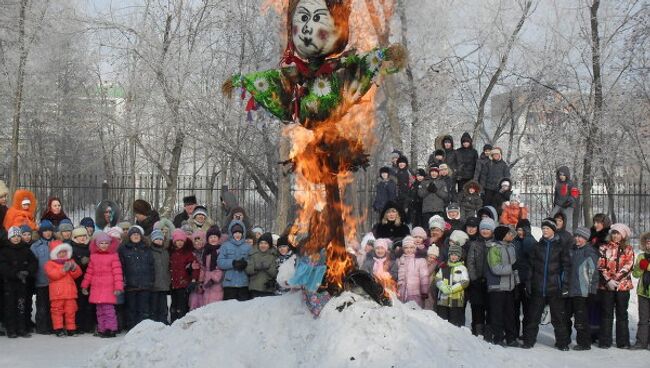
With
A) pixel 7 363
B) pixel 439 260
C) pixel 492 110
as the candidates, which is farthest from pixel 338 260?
pixel 492 110

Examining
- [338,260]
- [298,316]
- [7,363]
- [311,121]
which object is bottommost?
[7,363]

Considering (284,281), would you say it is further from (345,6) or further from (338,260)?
(345,6)

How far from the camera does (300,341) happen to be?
20.3 feet

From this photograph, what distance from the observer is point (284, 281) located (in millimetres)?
6832

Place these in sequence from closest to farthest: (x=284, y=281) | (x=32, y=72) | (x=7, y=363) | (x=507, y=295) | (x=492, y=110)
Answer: (x=284, y=281)
(x=7, y=363)
(x=507, y=295)
(x=32, y=72)
(x=492, y=110)

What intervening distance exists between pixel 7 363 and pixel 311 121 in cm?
472

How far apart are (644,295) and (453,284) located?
2784 millimetres

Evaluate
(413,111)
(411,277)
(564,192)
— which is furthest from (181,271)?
(413,111)

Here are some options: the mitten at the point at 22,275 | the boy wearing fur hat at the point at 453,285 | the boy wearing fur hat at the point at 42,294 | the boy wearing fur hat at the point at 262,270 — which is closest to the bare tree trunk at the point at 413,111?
the boy wearing fur hat at the point at 262,270

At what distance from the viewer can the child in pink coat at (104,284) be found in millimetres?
10141

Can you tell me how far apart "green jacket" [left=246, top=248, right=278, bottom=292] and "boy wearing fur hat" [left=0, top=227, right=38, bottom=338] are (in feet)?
10.1

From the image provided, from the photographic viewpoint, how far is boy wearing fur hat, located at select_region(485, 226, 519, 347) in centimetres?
962

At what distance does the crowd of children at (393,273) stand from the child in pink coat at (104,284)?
14 millimetres

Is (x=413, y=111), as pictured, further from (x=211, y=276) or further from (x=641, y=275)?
(x=211, y=276)
